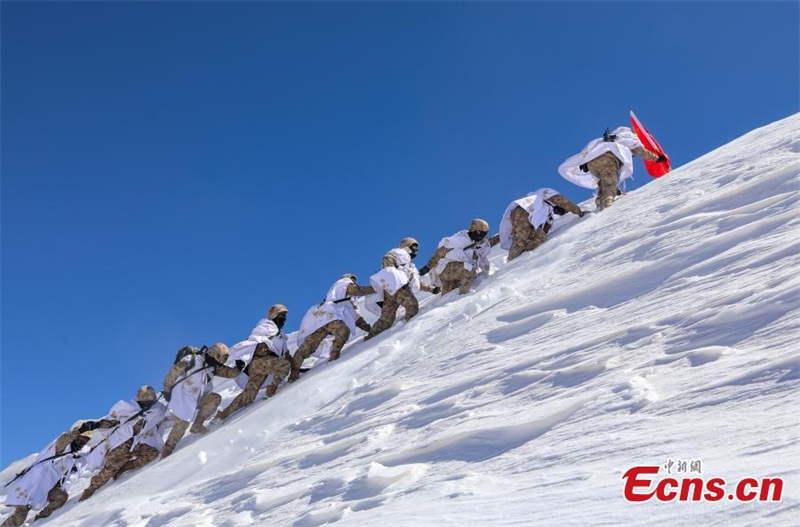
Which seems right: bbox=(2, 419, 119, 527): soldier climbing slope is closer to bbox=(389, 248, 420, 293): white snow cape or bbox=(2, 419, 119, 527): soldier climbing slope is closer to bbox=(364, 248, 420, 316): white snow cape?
bbox=(364, 248, 420, 316): white snow cape

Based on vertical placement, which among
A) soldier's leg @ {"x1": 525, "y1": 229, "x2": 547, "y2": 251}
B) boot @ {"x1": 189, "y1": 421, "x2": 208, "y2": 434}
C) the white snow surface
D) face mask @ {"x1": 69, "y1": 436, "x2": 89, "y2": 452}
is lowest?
the white snow surface

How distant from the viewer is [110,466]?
25.1 ft

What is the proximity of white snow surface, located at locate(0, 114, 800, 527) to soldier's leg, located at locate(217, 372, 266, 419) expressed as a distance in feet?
1.31

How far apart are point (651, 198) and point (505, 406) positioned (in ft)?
15.0

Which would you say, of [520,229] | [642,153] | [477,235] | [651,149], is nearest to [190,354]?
[477,235]

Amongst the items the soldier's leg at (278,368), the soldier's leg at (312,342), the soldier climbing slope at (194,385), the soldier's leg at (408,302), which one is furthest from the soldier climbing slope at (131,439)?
the soldier's leg at (408,302)

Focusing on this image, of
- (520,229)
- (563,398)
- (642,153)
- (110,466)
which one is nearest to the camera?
(563,398)

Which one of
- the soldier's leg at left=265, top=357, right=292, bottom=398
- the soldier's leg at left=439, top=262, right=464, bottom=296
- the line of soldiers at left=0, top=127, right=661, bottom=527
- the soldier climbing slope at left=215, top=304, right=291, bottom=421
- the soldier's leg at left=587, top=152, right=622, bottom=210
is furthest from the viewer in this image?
the soldier's leg at left=587, top=152, right=622, bottom=210

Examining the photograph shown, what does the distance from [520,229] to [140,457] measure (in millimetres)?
4708

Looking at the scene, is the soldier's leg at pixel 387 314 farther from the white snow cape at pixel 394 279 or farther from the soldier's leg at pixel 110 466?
the soldier's leg at pixel 110 466

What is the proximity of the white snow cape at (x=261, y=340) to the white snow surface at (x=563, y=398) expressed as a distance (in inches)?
18.2

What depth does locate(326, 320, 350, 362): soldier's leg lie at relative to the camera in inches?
322

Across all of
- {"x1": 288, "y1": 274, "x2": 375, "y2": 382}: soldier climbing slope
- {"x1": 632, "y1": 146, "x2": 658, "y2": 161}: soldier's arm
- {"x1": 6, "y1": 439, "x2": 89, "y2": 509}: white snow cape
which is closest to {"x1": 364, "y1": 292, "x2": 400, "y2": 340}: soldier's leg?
{"x1": 288, "y1": 274, "x2": 375, "y2": 382}: soldier climbing slope

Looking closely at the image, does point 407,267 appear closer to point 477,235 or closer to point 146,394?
point 477,235
